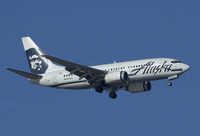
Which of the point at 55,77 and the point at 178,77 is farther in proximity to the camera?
the point at 55,77

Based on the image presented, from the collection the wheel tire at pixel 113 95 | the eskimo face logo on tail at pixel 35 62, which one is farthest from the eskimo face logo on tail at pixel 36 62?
the wheel tire at pixel 113 95

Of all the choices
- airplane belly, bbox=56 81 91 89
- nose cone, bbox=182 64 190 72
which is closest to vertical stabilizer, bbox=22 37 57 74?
airplane belly, bbox=56 81 91 89

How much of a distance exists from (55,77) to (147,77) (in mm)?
13268

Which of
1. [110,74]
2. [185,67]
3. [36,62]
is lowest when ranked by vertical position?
[110,74]

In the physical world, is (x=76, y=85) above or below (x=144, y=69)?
below

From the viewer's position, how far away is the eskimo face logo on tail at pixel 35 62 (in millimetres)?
83375

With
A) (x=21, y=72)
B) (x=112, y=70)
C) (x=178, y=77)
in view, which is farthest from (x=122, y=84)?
(x=21, y=72)

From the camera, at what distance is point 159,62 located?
74.3m

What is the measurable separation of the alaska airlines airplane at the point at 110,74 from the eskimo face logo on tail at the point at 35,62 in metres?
1.06

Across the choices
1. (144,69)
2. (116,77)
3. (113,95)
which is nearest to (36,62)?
(113,95)

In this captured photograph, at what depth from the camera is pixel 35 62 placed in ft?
275

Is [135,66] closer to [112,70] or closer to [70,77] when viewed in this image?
[112,70]

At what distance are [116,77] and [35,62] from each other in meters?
15.5

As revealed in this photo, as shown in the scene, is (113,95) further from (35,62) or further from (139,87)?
(35,62)
